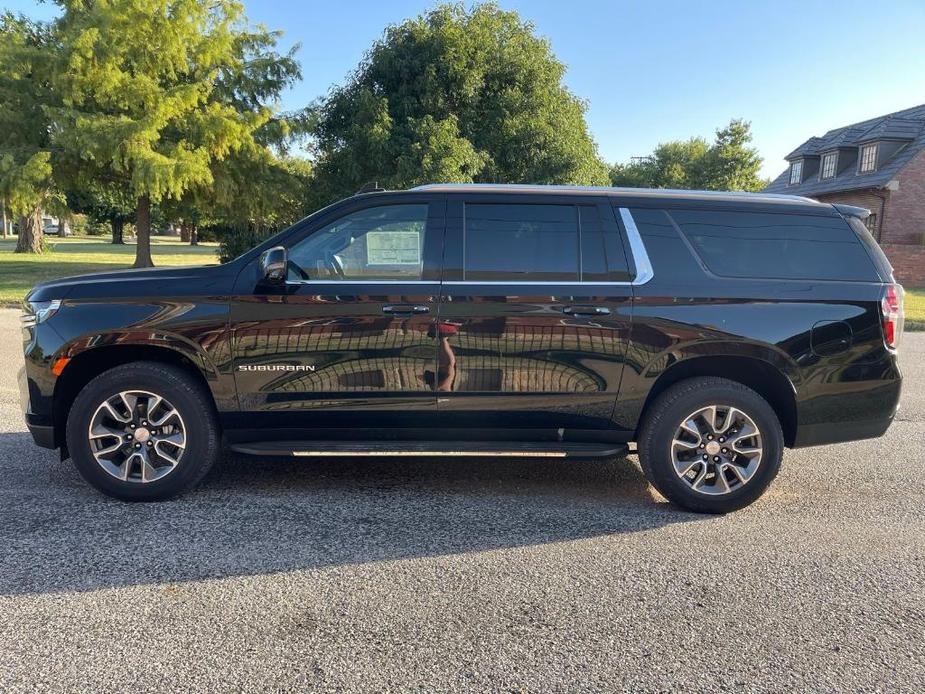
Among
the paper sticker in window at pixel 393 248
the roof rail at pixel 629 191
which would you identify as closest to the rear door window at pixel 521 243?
the roof rail at pixel 629 191

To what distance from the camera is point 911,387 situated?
814cm

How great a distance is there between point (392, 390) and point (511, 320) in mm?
844

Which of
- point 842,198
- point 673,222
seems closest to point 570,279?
point 673,222

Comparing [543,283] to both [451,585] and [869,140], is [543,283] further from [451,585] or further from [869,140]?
[869,140]

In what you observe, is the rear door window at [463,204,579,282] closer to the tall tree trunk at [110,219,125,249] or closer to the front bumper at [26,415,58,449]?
the front bumper at [26,415,58,449]

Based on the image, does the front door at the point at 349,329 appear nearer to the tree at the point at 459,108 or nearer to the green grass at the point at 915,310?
the green grass at the point at 915,310

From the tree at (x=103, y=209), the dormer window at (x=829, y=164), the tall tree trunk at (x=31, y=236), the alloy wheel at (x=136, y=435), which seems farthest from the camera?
the tree at (x=103, y=209)

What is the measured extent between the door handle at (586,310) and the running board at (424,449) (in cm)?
84

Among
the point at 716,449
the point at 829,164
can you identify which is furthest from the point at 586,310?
the point at 829,164

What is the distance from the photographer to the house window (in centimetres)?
3262

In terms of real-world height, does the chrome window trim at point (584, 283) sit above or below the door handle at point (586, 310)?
above

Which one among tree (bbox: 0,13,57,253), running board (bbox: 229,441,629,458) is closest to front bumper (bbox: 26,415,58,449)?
running board (bbox: 229,441,629,458)

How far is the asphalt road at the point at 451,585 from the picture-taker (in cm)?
259

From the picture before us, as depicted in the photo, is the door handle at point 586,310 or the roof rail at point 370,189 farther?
the roof rail at point 370,189
